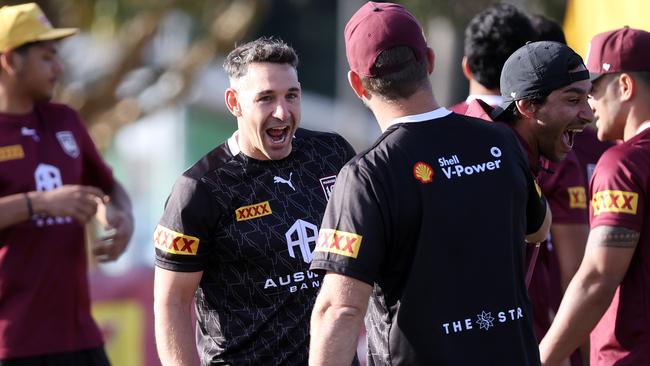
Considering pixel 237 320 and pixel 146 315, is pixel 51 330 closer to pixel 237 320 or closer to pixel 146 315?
pixel 237 320

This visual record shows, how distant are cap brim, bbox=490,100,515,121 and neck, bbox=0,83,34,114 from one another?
2.88 m

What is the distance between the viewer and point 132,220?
6.70 metres

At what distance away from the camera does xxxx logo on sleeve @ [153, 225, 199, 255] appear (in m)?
4.89

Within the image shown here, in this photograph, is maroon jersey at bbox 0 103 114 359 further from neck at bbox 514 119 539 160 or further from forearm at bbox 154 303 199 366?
neck at bbox 514 119 539 160

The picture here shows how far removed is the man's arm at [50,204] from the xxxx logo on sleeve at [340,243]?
2.39 meters

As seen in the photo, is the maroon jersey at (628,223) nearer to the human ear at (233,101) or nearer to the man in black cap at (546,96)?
the man in black cap at (546,96)

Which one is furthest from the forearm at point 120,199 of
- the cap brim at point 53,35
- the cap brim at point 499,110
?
the cap brim at point 499,110

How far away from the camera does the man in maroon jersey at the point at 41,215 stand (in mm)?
6195

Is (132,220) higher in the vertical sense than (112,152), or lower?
higher

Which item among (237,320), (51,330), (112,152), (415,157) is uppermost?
(415,157)

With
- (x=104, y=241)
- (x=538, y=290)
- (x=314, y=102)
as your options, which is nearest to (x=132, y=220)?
(x=104, y=241)

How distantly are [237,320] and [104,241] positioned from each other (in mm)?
1729

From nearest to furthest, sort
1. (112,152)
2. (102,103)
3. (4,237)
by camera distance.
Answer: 1. (4,237)
2. (102,103)
3. (112,152)

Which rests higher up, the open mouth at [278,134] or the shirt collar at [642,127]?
the open mouth at [278,134]
